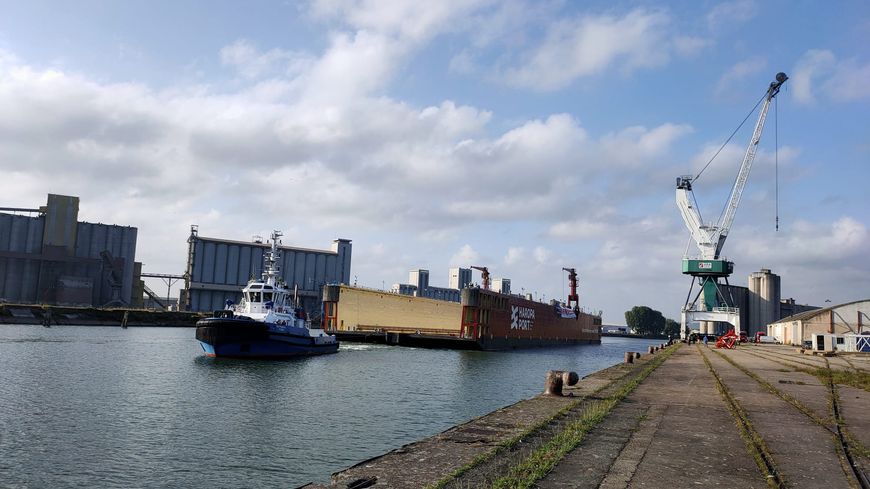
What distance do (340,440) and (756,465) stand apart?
11089mm

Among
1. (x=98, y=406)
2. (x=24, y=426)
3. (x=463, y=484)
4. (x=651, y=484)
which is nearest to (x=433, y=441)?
(x=463, y=484)

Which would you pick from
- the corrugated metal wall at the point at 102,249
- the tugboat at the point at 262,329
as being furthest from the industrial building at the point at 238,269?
the tugboat at the point at 262,329

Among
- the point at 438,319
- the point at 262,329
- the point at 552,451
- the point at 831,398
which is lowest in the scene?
the point at 552,451

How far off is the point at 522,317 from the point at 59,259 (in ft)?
262

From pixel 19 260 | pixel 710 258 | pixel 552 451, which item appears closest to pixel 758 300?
pixel 710 258

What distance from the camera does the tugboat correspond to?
40.9m

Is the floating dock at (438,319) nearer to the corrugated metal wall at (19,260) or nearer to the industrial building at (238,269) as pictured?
the industrial building at (238,269)

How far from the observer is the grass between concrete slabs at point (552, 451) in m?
9.01

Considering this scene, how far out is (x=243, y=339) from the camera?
41.7 meters

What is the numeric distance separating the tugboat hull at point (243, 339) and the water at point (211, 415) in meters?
1.16

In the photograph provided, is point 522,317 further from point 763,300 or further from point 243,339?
point 763,300

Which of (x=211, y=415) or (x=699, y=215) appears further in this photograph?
(x=699, y=215)

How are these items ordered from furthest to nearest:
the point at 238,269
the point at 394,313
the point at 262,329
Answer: the point at 238,269, the point at 394,313, the point at 262,329

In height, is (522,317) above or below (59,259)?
below
